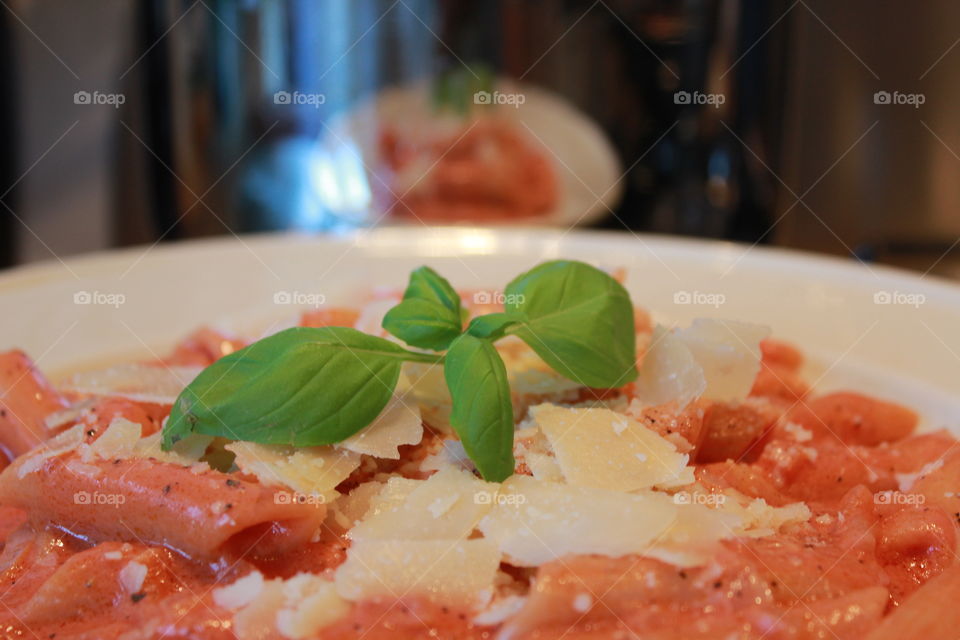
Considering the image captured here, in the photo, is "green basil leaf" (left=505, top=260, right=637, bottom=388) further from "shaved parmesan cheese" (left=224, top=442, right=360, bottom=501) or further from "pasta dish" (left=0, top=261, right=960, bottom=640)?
"shaved parmesan cheese" (left=224, top=442, right=360, bottom=501)

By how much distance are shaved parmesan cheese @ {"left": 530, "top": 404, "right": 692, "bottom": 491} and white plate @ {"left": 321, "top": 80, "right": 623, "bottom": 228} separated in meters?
2.34

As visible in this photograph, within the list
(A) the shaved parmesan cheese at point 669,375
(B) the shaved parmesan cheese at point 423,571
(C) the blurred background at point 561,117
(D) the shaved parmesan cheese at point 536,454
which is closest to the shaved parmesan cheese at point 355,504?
(B) the shaved parmesan cheese at point 423,571

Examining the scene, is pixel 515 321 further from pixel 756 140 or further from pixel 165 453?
pixel 756 140

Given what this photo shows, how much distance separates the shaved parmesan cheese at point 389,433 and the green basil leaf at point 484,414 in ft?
0.32

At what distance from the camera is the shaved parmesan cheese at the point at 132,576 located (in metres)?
1.46

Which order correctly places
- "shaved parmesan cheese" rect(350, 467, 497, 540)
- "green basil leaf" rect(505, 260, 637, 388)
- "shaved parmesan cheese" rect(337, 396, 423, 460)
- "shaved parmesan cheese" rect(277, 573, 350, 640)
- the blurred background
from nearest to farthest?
"shaved parmesan cheese" rect(277, 573, 350, 640) < "shaved parmesan cheese" rect(350, 467, 497, 540) < "shaved parmesan cheese" rect(337, 396, 423, 460) < "green basil leaf" rect(505, 260, 637, 388) < the blurred background

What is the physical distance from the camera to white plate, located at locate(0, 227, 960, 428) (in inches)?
96.9

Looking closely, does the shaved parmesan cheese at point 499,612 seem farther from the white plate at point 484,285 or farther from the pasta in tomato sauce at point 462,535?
the white plate at point 484,285

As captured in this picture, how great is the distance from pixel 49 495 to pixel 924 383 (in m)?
1.99

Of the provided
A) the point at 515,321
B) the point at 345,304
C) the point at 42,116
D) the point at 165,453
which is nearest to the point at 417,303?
the point at 515,321

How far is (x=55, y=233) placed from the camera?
6.09m

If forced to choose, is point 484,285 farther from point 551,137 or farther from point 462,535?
point 462,535

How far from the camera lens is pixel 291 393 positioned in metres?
1.51

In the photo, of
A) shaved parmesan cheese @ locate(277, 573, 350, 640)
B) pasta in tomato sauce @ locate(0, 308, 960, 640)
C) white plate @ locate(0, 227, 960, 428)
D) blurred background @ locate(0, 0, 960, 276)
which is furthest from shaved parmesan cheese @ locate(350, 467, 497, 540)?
blurred background @ locate(0, 0, 960, 276)
